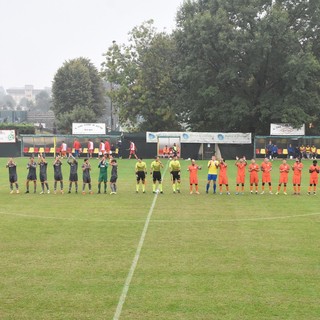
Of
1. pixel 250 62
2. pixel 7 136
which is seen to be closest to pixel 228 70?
pixel 250 62

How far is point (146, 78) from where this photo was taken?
64375mm

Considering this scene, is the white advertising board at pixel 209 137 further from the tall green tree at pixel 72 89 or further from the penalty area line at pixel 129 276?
the tall green tree at pixel 72 89

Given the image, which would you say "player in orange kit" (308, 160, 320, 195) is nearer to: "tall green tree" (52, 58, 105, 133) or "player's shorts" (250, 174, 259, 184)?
"player's shorts" (250, 174, 259, 184)

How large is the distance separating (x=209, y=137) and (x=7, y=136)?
20.9m

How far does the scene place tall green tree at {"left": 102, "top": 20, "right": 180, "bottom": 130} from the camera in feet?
208

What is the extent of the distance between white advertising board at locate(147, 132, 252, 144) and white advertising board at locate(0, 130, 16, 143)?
14182 mm

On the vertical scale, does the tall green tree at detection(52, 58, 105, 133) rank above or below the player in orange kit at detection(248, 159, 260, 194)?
above

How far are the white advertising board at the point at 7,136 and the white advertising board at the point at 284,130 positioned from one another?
2636cm

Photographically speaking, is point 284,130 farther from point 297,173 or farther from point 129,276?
point 129,276

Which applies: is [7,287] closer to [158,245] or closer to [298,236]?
[158,245]

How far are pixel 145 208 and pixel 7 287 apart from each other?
10913mm

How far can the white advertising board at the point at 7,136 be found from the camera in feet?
184

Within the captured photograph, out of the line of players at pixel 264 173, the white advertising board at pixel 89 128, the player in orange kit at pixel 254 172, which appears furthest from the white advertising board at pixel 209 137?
the line of players at pixel 264 173

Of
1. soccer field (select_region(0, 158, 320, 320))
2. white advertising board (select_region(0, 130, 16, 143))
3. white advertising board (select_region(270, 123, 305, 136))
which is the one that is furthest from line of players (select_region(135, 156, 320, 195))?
white advertising board (select_region(0, 130, 16, 143))
